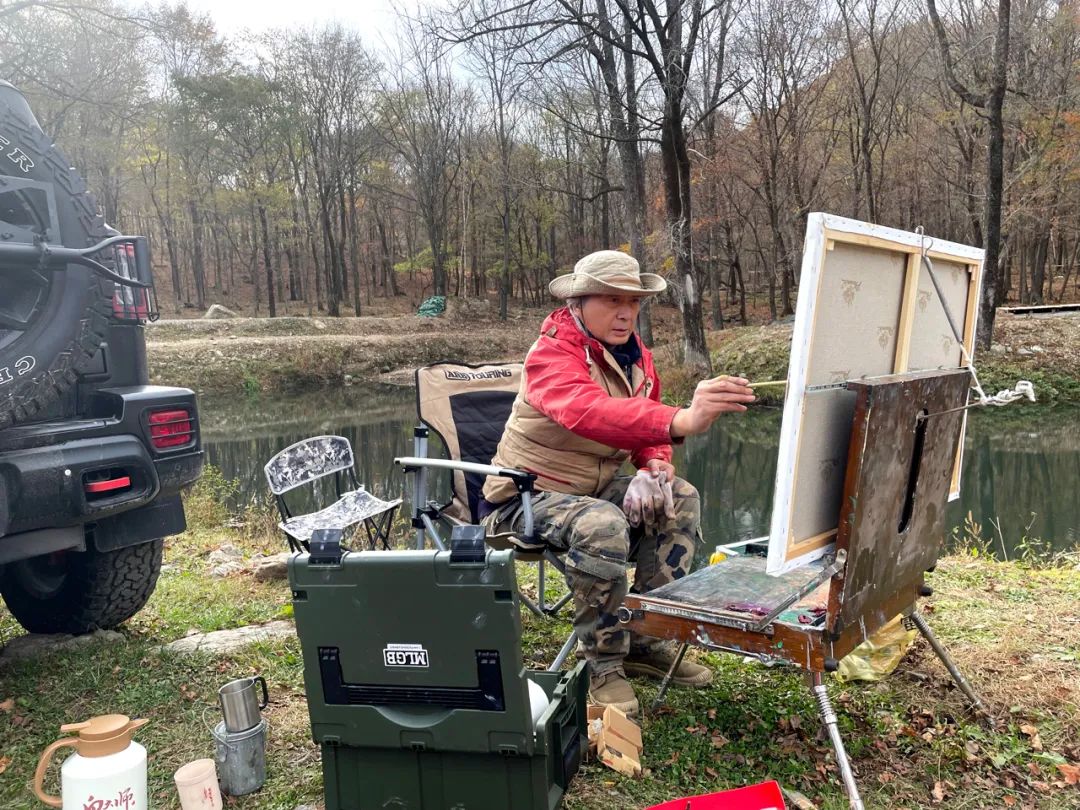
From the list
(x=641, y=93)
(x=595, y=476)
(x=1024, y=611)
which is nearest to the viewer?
(x=595, y=476)

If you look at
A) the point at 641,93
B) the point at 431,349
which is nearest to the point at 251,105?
the point at 431,349

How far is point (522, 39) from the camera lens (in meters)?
10.6

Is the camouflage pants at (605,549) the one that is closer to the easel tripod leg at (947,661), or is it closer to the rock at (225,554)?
the easel tripod leg at (947,661)

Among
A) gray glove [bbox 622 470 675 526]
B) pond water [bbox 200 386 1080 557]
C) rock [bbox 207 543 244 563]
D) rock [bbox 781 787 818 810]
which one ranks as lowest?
pond water [bbox 200 386 1080 557]

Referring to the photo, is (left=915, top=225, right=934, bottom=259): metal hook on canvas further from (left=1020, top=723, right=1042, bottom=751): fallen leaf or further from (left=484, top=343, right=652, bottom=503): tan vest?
(left=1020, top=723, right=1042, bottom=751): fallen leaf

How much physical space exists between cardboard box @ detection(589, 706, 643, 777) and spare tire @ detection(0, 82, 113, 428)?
180 cm

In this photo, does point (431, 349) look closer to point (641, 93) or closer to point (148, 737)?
point (641, 93)

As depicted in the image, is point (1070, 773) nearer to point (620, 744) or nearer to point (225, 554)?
point (620, 744)

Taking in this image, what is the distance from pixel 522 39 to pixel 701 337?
531 centimetres

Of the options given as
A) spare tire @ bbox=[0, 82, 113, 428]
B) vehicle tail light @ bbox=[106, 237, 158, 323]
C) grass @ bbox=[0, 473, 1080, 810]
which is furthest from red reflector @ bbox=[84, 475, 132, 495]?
grass @ bbox=[0, 473, 1080, 810]

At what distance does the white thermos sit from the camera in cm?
173

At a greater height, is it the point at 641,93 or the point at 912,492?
the point at 641,93

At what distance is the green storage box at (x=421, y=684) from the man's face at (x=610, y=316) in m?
1.16

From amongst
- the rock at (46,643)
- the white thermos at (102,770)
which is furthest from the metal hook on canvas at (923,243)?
the rock at (46,643)
